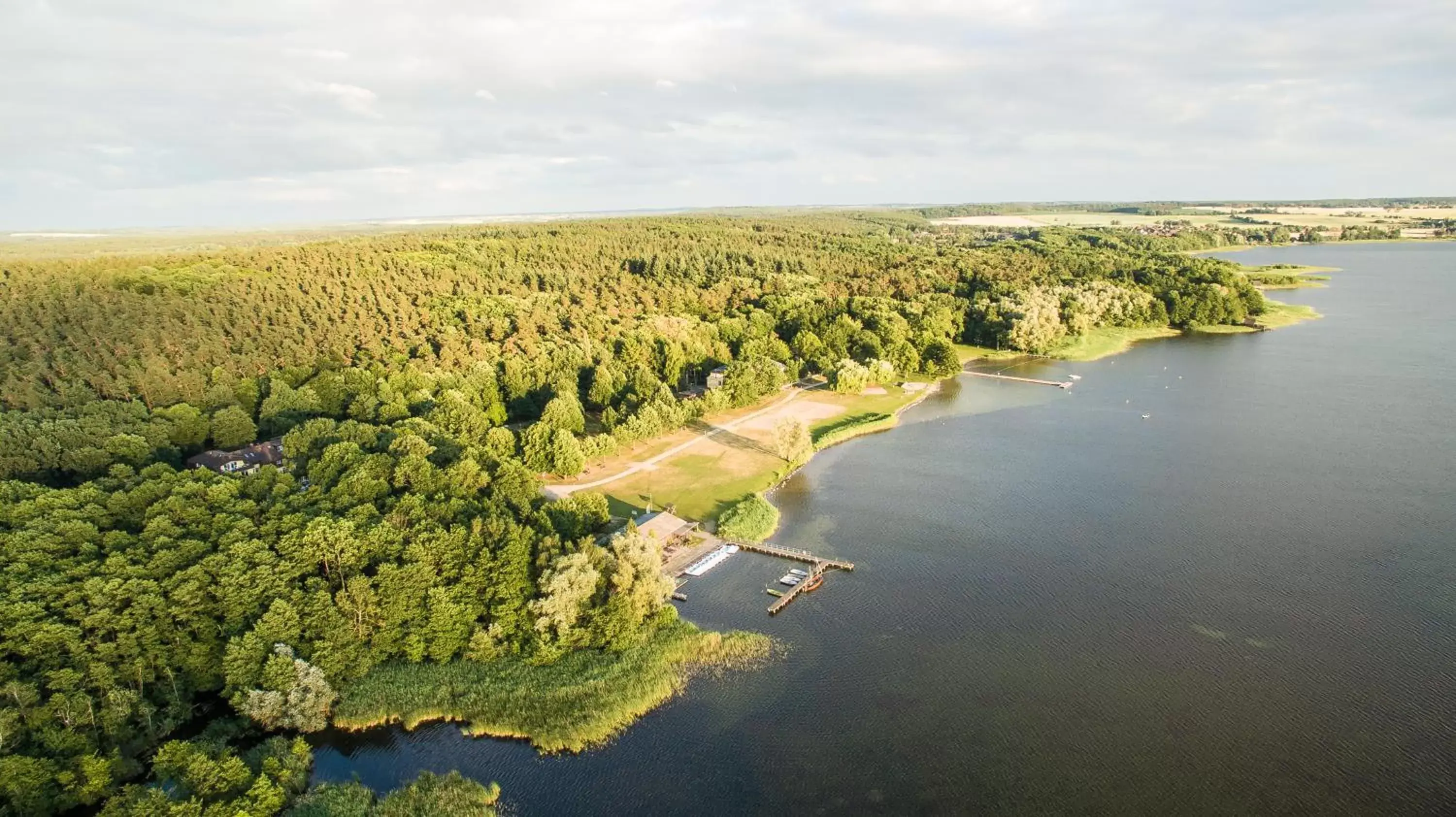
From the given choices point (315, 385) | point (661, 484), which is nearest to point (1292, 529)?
point (661, 484)

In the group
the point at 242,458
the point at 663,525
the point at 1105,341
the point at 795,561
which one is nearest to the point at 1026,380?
the point at 1105,341

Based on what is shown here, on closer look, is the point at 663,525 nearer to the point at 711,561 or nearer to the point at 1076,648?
the point at 711,561

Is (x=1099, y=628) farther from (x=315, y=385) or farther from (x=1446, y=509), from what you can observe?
(x=315, y=385)

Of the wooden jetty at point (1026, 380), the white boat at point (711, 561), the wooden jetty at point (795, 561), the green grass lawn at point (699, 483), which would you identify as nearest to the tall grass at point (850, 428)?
the green grass lawn at point (699, 483)

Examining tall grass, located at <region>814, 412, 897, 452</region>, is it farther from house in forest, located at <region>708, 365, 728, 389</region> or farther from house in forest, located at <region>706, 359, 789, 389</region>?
house in forest, located at <region>708, 365, 728, 389</region>

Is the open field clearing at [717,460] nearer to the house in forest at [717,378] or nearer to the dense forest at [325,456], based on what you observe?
the dense forest at [325,456]

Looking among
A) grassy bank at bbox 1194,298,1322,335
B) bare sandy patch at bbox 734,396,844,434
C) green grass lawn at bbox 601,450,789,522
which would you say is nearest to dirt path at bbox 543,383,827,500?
bare sandy patch at bbox 734,396,844,434
